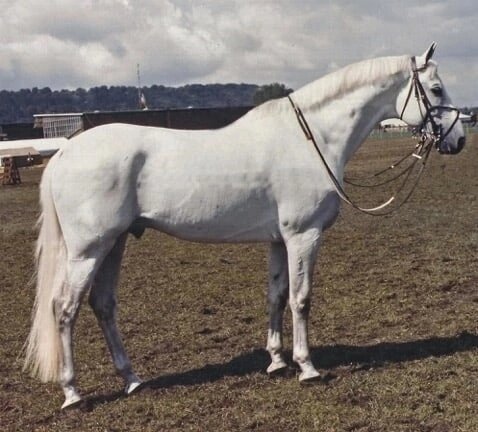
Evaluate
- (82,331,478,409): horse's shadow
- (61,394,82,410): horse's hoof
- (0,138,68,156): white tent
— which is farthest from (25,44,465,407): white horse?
(0,138,68,156): white tent

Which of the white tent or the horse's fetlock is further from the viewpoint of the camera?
the white tent

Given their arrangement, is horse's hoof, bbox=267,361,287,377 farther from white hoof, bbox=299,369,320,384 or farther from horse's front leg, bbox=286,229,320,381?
white hoof, bbox=299,369,320,384

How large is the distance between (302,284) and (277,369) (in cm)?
80

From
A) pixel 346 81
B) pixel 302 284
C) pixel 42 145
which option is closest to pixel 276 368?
pixel 302 284

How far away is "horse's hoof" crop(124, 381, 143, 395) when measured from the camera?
572 cm

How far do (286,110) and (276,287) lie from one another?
1.49 meters

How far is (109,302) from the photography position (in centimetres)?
588

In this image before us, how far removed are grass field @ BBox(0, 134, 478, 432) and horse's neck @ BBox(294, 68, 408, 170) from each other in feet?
5.97

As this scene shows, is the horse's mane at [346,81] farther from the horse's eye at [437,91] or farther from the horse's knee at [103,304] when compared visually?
the horse's knee at [103,304]

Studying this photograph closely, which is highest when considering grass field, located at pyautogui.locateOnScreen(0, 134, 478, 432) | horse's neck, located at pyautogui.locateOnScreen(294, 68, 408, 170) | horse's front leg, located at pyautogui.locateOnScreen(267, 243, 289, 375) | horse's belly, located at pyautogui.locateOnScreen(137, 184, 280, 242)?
horse's neck, located at pyautogui.locateOnScreen(294, 68, 408, 170)

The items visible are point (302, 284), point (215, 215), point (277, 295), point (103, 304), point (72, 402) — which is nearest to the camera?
point (72, 402)

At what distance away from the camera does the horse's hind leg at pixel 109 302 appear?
230 inches

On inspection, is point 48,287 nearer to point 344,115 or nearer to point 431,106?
point 344,115

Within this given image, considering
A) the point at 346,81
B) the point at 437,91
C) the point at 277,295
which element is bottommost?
the point at 277,295
